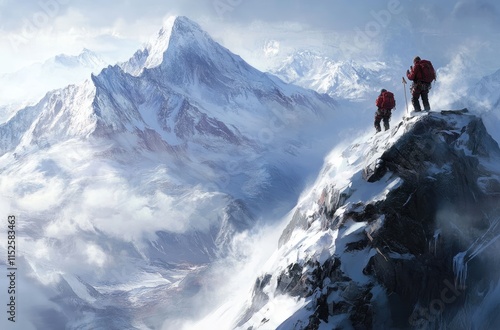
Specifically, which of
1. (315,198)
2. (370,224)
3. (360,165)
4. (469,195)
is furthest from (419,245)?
(315,198)

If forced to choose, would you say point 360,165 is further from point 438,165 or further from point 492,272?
point 492,272

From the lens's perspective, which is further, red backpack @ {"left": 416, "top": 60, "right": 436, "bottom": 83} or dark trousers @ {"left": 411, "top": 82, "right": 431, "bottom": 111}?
dark trousers @ {"left": 411, "top": 82, "right": 431, "bottom": 111}

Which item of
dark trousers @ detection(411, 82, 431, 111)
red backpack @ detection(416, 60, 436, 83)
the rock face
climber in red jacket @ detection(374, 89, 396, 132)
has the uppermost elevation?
climber in red jacket @ detection(374, 89, 396, 132)

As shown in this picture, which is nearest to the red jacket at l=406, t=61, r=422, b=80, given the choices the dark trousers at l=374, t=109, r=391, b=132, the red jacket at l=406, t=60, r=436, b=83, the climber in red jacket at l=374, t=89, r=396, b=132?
the red jacket at l=406, t=60, r=436, b=83

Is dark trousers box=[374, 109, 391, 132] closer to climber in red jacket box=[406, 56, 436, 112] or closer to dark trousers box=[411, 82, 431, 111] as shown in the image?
dark trousers box=[411, 82, 431, 111]

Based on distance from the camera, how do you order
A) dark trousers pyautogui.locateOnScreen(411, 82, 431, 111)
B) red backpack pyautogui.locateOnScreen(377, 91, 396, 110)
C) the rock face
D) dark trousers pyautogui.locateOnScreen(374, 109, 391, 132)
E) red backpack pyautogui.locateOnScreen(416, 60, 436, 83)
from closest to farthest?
the rock face, red backpack pyautogui.locateOnScreen(416, 60, 436, 83), dark trousers pyautogui.locateOnScreen(411, 82, 431, 111), red backpack pyautogui.locateOnScreen(377, 91, 396, 110), dark trousers pyautogui.locateOnScreen(374, 109, 391, 132)

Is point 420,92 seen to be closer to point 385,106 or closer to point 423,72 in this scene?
point 423,72

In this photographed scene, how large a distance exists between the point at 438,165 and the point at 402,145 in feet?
9.70

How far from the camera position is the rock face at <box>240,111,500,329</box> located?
31.2 m

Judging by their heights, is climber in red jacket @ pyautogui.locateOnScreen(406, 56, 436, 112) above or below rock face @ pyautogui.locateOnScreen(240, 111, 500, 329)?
above

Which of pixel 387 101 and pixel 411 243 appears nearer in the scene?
pixel 411 243

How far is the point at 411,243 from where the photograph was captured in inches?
1239

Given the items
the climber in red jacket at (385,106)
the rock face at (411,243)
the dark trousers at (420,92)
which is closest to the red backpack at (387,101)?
the climber in red jacket at (385,106)

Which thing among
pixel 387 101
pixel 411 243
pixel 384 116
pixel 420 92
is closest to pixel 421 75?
pixel 420 92
